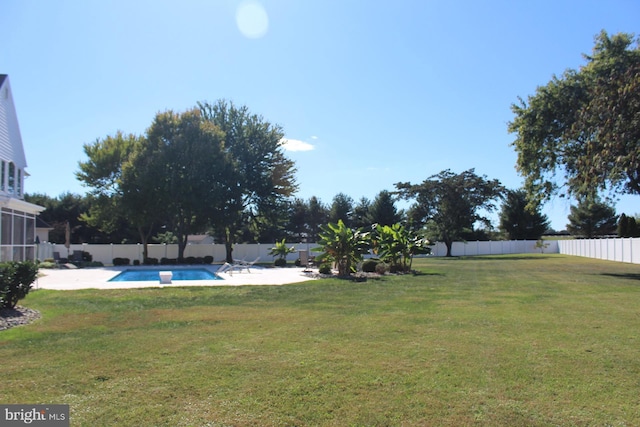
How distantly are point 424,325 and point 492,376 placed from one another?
2911 millimetres

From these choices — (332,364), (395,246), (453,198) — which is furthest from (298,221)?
(332,364)

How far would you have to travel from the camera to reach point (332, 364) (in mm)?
5391

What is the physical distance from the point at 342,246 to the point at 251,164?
19.2 meters

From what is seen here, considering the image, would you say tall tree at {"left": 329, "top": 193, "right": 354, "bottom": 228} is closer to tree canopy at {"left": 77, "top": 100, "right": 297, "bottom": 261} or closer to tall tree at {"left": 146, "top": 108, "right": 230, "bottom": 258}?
tree canopy at {"left": 77, "top": 100, "right": 297, "bottom": 261}

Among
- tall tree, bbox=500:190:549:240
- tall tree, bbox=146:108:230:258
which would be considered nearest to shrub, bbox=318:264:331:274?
tall tree, bbox=146:108:230:258

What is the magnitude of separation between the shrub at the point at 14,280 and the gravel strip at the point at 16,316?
0.47 ft

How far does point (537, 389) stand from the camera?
4.53 m

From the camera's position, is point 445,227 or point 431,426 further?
point 445,227

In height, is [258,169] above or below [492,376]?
above

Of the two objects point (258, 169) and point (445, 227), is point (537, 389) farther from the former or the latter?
point (445, 227)

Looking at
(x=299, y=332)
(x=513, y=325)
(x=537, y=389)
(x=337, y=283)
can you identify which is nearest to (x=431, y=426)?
(x=537, y=389)

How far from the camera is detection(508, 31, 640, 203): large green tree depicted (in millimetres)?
16938

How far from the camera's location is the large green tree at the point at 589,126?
55.6 ft

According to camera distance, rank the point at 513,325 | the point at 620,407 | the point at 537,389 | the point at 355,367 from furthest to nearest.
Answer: the point at 513,325, the point at 355,367, the point at 537,389, the point at 620,407
